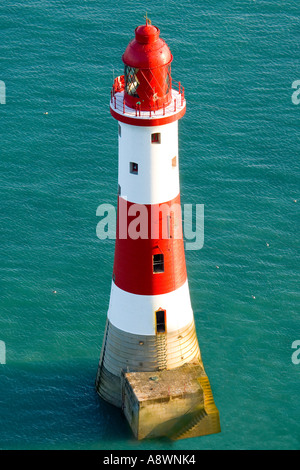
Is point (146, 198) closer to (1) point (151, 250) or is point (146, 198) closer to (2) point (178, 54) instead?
(1) point (151, 250)

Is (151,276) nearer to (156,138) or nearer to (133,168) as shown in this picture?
(133,168)

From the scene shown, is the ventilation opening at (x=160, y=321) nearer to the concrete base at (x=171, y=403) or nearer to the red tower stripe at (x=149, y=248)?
the red tower stripe at (x=149, y=248)

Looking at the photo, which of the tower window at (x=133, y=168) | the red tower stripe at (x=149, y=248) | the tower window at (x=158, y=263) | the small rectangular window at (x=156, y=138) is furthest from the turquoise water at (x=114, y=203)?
the small rectangular window at (x=156, y=138)

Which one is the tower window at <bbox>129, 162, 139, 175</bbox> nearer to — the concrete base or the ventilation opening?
the ventilation opening

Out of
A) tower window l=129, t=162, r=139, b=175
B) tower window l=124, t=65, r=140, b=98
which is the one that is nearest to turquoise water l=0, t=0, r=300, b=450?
tower window l=129, t=162, r=139, b=175

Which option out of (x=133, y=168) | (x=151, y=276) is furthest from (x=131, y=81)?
(x=151, y=276)

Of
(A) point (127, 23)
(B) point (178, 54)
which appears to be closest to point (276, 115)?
(B) point (178, 54)
